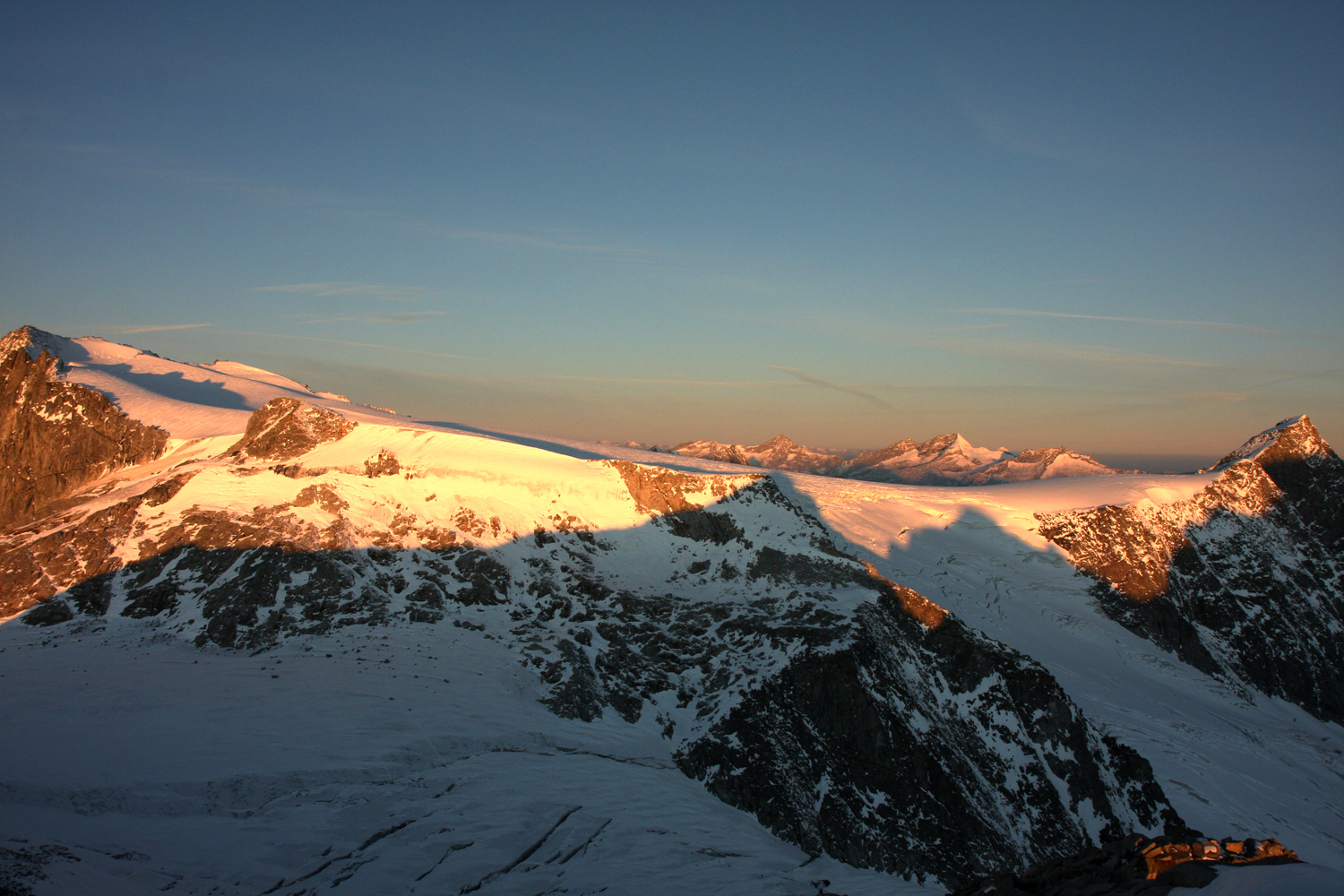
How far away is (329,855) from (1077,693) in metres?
53.5

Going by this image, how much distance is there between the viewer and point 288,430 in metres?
49.6

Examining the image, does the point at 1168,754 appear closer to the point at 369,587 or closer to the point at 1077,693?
the point at 1077,693

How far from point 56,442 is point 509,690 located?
4270 cm

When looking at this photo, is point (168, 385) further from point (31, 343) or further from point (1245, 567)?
point (1245, 567)

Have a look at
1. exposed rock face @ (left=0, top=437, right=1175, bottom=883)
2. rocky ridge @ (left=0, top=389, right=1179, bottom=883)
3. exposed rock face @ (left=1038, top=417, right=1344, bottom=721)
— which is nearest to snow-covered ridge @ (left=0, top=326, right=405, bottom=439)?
rocky ridge @ (left=0, top=389, right=1179, bottom=883)

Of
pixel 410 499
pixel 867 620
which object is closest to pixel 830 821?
pixel 867 620

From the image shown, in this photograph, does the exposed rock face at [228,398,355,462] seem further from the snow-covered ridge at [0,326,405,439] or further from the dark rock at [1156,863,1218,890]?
the dark rock at [1156,863,1218,890]

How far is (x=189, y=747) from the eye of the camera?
26.5m

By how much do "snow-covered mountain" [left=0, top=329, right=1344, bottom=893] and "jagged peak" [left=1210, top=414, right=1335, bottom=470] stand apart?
34.3 metres

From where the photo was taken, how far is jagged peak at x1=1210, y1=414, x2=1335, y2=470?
88312mm

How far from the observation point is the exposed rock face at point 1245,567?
68500 millimetres

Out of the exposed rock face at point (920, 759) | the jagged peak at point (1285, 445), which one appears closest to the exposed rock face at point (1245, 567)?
the jagged peak at point (1285, 445)

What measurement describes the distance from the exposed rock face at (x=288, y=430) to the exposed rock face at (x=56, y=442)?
9.04 metres

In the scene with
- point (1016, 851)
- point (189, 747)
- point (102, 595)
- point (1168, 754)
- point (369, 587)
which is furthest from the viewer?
point (1168, 754)
